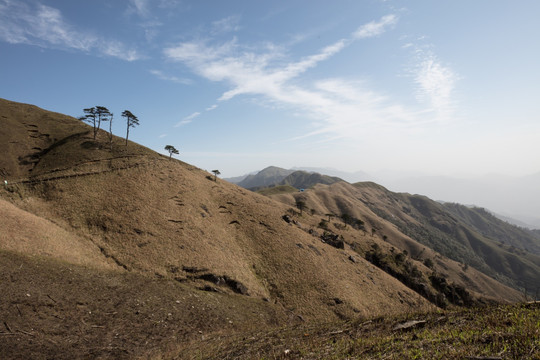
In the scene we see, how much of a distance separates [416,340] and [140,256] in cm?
3162

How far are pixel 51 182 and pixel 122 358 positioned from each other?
135 ft

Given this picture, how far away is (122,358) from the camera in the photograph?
1505cm

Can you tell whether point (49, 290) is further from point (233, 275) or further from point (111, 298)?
point (233, 275)

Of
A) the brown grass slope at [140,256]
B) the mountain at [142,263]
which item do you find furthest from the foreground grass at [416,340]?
the brown grass slope at [140,256]

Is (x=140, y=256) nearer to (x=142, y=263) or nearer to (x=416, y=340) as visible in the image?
(x=142, y=263)

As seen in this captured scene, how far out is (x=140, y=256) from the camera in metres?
29.8

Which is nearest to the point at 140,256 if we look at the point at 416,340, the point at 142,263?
the point at 142,263

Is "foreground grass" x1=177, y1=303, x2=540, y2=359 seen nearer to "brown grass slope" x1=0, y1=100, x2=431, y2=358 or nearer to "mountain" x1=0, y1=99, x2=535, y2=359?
"mountain" x1=0, y1=99, x2=535, y2=359

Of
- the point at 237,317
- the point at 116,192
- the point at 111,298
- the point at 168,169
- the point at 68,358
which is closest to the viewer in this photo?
the point at 68,358

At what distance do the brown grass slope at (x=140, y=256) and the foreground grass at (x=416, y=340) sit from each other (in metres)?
9.09

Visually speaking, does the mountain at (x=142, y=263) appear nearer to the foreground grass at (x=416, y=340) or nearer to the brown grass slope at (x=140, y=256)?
the brown grass slope at (x=140, y=256)

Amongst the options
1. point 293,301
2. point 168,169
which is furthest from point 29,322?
point 168,169

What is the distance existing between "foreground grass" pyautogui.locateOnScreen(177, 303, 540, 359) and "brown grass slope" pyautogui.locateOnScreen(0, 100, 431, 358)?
9085 mm

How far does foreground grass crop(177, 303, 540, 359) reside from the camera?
269 inches
